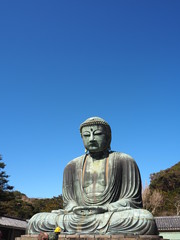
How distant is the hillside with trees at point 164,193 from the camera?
3744 cm

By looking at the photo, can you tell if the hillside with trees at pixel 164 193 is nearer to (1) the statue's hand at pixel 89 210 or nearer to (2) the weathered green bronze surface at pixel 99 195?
(2) the weathered green bronze surface at pixel 99 195

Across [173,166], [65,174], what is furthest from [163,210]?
[65,174]

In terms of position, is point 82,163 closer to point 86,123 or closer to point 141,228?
point 86,123

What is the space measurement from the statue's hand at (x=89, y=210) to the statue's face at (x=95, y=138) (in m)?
1.97

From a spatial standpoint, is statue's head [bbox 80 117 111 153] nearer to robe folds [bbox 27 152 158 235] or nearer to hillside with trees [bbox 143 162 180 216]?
robe folds [bbox 27 152 158 235]

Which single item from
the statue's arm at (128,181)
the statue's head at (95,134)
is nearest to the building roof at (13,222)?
the statue's head at (95,134)

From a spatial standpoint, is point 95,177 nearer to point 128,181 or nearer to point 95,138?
point 128,181

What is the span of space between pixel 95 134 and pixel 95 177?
1.29 meters

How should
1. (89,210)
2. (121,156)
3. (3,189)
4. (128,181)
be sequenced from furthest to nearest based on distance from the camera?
(3,189) → (121,156) → (128,181) → (89,210)

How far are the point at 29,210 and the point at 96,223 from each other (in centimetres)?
2828

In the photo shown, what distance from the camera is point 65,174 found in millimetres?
8578

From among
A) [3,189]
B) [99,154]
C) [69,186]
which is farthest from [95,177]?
[3,189]

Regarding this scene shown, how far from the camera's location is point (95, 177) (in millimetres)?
7992

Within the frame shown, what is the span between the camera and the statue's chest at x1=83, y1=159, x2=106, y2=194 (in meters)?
7.85
